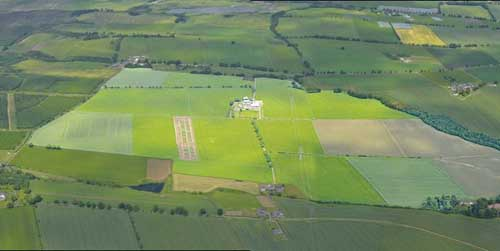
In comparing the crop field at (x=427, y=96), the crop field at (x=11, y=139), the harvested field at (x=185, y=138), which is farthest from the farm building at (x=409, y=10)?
the crop field at (x=11, y=139)

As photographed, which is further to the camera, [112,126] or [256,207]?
[112,126]

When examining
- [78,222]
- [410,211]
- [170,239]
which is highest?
[170,239]

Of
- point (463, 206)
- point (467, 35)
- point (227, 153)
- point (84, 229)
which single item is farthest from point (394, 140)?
point (467, 35)

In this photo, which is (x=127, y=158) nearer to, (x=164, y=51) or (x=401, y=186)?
(x=401, y=186)

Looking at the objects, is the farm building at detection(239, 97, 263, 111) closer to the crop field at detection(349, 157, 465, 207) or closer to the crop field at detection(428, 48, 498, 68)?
the crop field at detection(349, 157, 465, 207)

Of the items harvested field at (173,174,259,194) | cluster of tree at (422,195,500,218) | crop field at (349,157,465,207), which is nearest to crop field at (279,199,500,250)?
cluster of tree at (422,195,500,218)

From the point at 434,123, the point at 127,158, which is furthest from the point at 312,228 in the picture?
the point at 434,123

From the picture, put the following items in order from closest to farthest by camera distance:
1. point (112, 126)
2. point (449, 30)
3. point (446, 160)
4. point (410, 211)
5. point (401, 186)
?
point (410, 211) < point (401, 186) < point (446, 160) < point (112, 126) < point (449, 30)
